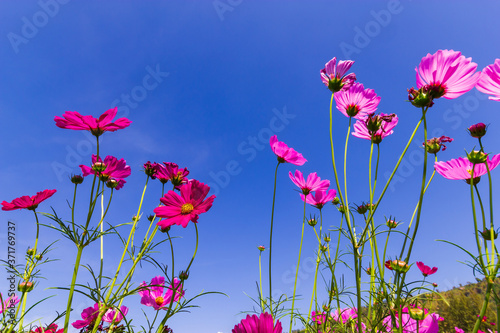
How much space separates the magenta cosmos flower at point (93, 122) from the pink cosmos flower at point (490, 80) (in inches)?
40.6

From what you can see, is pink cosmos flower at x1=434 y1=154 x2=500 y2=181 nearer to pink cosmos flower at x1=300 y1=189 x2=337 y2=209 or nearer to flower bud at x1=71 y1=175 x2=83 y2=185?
pink cosmos flower at x1=300 y1=189 x2=337 y2=209

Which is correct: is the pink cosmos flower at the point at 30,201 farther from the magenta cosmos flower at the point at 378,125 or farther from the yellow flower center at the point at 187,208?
the magenta cosmos flower at the point at 378,125

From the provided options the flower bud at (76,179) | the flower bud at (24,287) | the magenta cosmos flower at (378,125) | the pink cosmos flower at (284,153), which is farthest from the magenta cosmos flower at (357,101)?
the flower bud at (24,287)

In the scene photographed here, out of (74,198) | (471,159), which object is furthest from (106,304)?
(471,159)

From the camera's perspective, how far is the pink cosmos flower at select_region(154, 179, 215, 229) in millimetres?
839

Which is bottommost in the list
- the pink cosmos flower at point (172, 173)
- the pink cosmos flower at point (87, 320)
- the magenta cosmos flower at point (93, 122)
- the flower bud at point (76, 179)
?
the pink cosmos flower at point (87, 320)

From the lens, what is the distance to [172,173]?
110 centimetres

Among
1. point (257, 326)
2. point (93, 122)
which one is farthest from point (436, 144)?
point (93, 122)

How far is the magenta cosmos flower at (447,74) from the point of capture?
0.80m

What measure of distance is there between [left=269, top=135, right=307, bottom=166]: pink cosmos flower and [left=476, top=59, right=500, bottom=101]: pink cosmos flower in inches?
32.8

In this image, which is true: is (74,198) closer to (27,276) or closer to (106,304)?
(106,304)

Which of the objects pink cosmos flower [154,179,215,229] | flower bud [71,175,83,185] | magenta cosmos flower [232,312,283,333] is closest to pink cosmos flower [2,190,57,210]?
flower bud [71,175,83,185]

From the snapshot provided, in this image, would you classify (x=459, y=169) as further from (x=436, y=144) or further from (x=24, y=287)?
(x=24, y=287)

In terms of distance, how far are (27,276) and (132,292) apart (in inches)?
30.2
